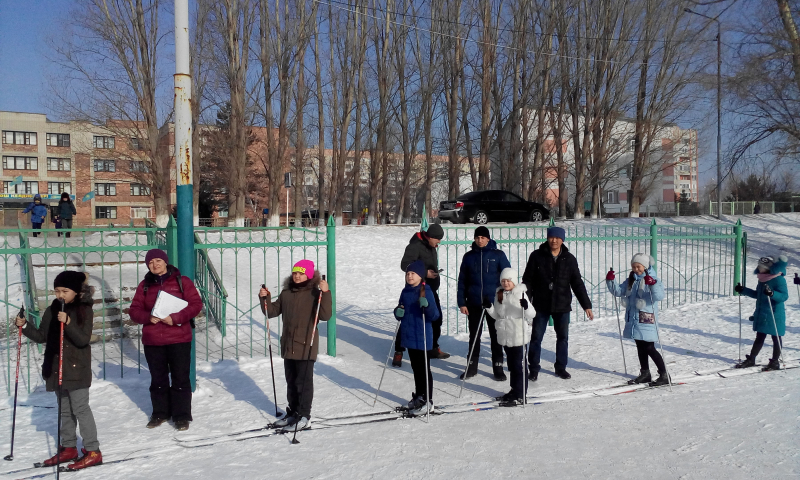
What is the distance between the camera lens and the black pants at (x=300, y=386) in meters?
4.97

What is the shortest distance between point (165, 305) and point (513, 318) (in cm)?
316

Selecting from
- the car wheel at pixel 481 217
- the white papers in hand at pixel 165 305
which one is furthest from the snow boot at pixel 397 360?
the car wheel at pixel 481 217

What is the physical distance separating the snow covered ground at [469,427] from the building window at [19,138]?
5917cm

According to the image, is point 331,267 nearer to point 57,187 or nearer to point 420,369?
point 420,369

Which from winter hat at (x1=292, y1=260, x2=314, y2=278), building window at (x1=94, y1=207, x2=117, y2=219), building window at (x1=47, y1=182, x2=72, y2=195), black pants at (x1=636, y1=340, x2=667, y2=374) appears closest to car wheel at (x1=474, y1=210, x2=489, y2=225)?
black pants at (x1=636, y1=340, x2=667, y2=374)

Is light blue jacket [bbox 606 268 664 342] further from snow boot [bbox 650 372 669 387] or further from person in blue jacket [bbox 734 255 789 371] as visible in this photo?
person in blue jacket [bbox 734 255 789 371]

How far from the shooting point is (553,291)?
6.32 metres

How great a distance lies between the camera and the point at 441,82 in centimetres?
Result: 2766

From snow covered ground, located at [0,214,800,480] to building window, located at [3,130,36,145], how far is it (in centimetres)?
5917

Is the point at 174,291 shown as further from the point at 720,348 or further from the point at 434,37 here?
the point at 434,37

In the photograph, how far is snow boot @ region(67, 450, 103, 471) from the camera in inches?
163

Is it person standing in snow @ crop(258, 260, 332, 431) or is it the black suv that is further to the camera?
the black suv

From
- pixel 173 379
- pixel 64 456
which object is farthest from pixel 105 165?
pixel 64 456

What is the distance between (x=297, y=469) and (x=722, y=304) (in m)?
9.54
